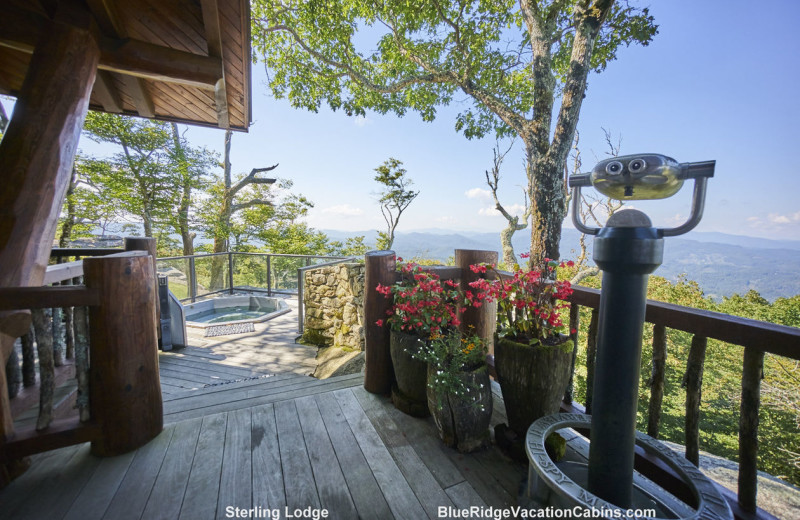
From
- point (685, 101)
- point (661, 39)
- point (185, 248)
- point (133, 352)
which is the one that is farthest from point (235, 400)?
point (685, 101)

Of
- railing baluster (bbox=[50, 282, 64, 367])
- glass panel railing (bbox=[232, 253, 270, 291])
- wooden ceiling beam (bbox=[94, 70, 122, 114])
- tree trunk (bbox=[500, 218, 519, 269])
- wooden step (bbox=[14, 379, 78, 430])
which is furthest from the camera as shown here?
tree trunk (bbox=[500, 218, 519, 269])

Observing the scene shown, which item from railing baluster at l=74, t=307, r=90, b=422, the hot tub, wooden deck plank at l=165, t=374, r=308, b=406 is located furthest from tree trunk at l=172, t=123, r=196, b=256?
railing baluster at l=74, t=307, r=90, b=422

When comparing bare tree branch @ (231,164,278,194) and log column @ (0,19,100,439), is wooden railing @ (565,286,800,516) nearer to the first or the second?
log column @ (0,19,100,439)

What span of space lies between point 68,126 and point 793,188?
29.0 m

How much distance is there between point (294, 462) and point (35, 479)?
1.16m

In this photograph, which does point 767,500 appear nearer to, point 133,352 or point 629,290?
point 629,290

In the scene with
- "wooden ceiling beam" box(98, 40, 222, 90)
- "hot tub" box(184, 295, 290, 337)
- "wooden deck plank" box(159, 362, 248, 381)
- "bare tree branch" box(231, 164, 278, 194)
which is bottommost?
"hot tub" box(184, 295, 290, 337)

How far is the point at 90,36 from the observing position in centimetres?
198

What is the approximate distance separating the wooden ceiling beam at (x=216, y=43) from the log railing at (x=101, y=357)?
1.55 m

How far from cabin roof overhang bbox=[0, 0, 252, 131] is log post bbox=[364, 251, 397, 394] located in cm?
177

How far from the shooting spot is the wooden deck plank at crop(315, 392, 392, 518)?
1302 mm

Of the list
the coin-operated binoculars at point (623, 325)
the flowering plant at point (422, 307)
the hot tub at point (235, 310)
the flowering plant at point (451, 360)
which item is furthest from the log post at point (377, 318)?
the hot tub at point (235, 310)

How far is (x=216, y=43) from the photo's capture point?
7.41 feet

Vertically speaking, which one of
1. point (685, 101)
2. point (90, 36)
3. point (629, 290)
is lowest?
point (629, 290)
